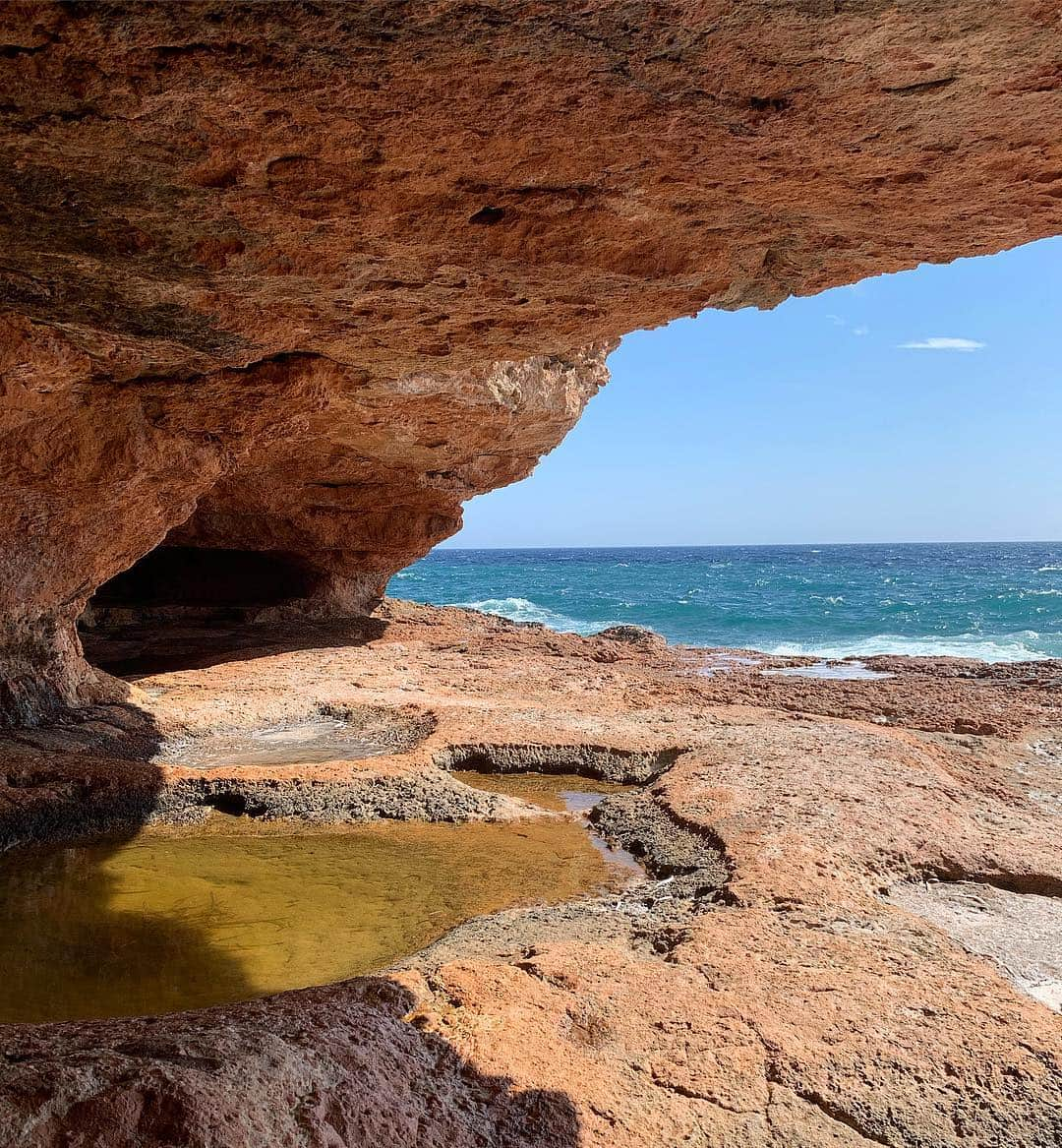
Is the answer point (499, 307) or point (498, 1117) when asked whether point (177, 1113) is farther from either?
point (499, 307)

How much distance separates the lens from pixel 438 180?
3.66 metres

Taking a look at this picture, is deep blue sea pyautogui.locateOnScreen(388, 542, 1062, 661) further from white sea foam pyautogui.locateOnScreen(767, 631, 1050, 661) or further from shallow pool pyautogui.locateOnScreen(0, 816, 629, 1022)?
shallow pool pyautogui.locateOnScreen(0, 816, 629, 1022)

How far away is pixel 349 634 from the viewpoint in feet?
52.8

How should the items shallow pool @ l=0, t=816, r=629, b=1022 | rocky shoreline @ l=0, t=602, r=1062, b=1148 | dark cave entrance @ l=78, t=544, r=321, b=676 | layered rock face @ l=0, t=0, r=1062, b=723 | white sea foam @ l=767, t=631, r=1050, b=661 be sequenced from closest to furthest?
1. layered rock face @ l=0, t=0, r=1062, b=723
2. rocky shoreline @ l=0, t=602, r=1062, b=1148
3. shallow pool @ l=0, t=816, r=629, b=1022
4. dark cave entrance @ l=78, t=544, r=321, b=676
5. white sea foam @ l=767, t=631, r=1050, b=661

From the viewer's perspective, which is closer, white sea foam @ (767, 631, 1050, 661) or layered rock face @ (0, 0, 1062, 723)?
layered rock face @ (0, 0, 1062, 723)

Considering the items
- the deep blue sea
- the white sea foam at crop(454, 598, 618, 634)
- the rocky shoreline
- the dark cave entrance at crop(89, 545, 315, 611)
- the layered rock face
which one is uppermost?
the layered rock face

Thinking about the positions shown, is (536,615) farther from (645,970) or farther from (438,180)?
(438,180)

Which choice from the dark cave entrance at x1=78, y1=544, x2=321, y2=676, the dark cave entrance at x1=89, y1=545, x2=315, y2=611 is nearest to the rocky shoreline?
the dark cave entrance at x1=78, y1=544, x2=321, y2=676

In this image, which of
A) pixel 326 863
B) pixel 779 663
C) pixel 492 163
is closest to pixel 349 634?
pixel 779 663

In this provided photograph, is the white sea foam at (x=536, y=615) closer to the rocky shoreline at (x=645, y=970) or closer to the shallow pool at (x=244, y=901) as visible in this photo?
the rocky shoreline at (x=645, y=970)

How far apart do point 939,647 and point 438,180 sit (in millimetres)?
22928

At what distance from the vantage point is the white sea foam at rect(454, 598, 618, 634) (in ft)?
97.0

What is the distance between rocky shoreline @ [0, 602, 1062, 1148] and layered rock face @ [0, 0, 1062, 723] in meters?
3.17

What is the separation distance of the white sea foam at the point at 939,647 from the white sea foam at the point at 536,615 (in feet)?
24.6
